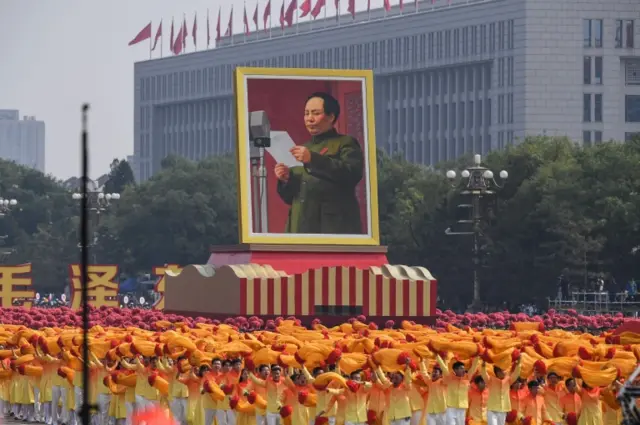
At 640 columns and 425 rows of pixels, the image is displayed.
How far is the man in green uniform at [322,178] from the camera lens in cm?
4925

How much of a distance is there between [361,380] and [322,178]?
24.5 metres

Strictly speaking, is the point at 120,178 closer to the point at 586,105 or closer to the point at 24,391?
the point at 586,105

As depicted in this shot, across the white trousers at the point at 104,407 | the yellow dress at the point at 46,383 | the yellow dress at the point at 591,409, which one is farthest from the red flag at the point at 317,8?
the yellow dress at the point at 591,409

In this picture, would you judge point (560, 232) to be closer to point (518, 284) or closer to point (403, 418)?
point (518, 284)

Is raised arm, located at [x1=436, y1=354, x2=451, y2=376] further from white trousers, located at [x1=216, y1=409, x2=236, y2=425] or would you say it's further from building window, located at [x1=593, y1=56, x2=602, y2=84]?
building window, located at [x1=593, y1=56, x2=602, y2=84]

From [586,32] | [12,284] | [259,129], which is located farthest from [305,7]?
[259,129]

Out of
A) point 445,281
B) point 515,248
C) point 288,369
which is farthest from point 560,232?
point 288,369

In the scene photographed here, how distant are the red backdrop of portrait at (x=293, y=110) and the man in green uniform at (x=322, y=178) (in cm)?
17

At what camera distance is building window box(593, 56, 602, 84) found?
120 meters

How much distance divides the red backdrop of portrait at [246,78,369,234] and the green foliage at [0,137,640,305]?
17.2 meters

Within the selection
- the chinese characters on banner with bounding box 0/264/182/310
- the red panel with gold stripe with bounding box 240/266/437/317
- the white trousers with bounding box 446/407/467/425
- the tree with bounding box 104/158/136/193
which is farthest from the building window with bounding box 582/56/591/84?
the white trousers with bounding box 446/407/467/425

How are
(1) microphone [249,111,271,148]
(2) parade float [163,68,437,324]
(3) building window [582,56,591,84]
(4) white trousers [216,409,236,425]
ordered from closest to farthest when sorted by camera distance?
(4) white trousers [216,409,236,425]
(2) parade float [163,68,437,324]
(1) microphone [249,111,271,148]
(3) building window [582,56,591,84]

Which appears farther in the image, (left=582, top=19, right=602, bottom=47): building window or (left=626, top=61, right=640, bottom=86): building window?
(left=626, top=61, right=640, bottom=86): building window

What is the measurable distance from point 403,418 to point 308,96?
2608 cm
